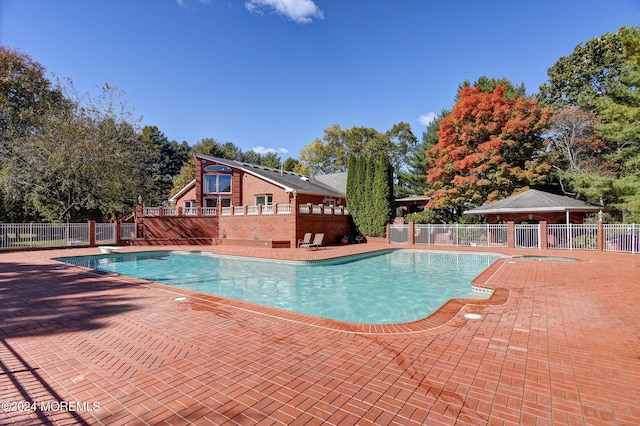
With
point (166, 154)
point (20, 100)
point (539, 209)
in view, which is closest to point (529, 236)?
point (539, 209)

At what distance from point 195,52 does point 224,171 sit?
13.9 m

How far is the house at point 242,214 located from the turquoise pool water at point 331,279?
4.66 m

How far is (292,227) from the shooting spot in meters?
21.5

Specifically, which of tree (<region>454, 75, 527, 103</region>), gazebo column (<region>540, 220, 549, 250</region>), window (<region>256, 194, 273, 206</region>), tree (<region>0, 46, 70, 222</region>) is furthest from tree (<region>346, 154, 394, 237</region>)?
tree (<region>0, 46, 70, 222</region>)

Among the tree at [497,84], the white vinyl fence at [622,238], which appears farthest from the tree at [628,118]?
the tree at [497,84]

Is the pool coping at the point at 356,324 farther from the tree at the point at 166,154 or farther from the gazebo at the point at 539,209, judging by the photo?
the tree at the point at 166,154

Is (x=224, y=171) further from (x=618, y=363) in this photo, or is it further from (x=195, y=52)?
(x=618, y=363)

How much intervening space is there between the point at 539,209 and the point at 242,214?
20.4 m

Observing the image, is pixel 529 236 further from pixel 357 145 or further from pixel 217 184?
pixel 357 145

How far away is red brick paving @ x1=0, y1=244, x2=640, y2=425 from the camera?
9.45 feet

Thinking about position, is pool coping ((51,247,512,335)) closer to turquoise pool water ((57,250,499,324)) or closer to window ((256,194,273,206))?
turquoise pool water ((57,250,499,324))

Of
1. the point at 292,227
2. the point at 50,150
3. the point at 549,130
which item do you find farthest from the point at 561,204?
the point at 50,150

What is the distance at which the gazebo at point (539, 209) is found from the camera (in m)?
20.1

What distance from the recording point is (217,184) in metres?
29.4
